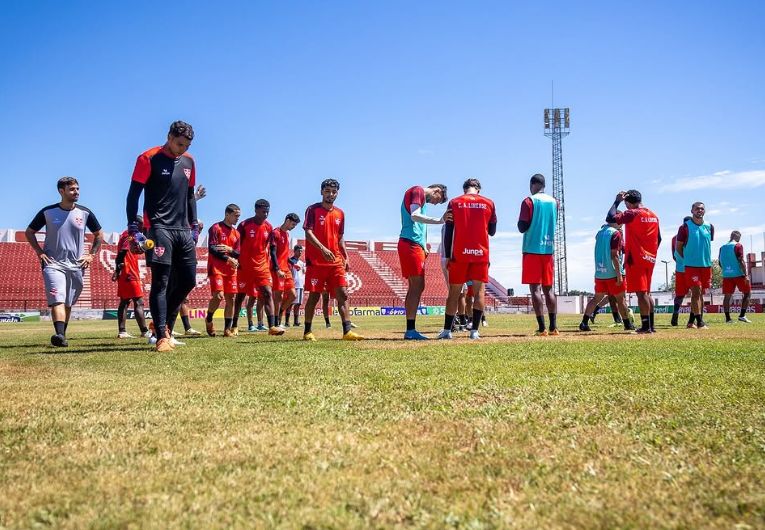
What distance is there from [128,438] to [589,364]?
3480 millimetres

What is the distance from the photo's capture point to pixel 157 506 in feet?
5.83

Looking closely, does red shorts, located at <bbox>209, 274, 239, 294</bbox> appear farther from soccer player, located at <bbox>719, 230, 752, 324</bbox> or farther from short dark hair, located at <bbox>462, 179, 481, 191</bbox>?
soccer player, located at <bbox>719, 230, 752, 324</bbox>

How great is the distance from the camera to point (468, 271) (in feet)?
28.3

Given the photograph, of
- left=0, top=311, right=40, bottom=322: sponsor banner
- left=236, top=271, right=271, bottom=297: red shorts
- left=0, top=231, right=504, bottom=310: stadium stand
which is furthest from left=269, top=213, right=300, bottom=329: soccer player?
left=0, top=231, right=504, bottom=310: stadium stand

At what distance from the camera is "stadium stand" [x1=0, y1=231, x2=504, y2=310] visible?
5009 centimetres

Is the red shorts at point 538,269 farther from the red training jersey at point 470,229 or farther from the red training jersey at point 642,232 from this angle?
the red training jersey at point 642,232

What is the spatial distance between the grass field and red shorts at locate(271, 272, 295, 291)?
8.50m

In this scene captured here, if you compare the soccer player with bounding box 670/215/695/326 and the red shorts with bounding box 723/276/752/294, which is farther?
the red shorts with bounding box 723/276/752/294

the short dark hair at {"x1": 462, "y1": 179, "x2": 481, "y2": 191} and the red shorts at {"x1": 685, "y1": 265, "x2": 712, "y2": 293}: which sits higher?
the short dark hair at {"x1": 462, "y1": 179, "x2": 481, "y2": 191}

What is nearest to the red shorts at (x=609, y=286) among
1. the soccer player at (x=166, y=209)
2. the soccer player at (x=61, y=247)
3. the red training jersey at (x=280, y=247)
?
the red training jersey at (x=280, y=247)

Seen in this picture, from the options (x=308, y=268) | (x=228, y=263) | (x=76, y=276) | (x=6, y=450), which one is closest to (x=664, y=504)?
(x=6, y=450)

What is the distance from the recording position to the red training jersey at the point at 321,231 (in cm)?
896

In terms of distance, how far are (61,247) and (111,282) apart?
48693 millimetres

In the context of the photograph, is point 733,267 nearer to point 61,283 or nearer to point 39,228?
point 61,283
